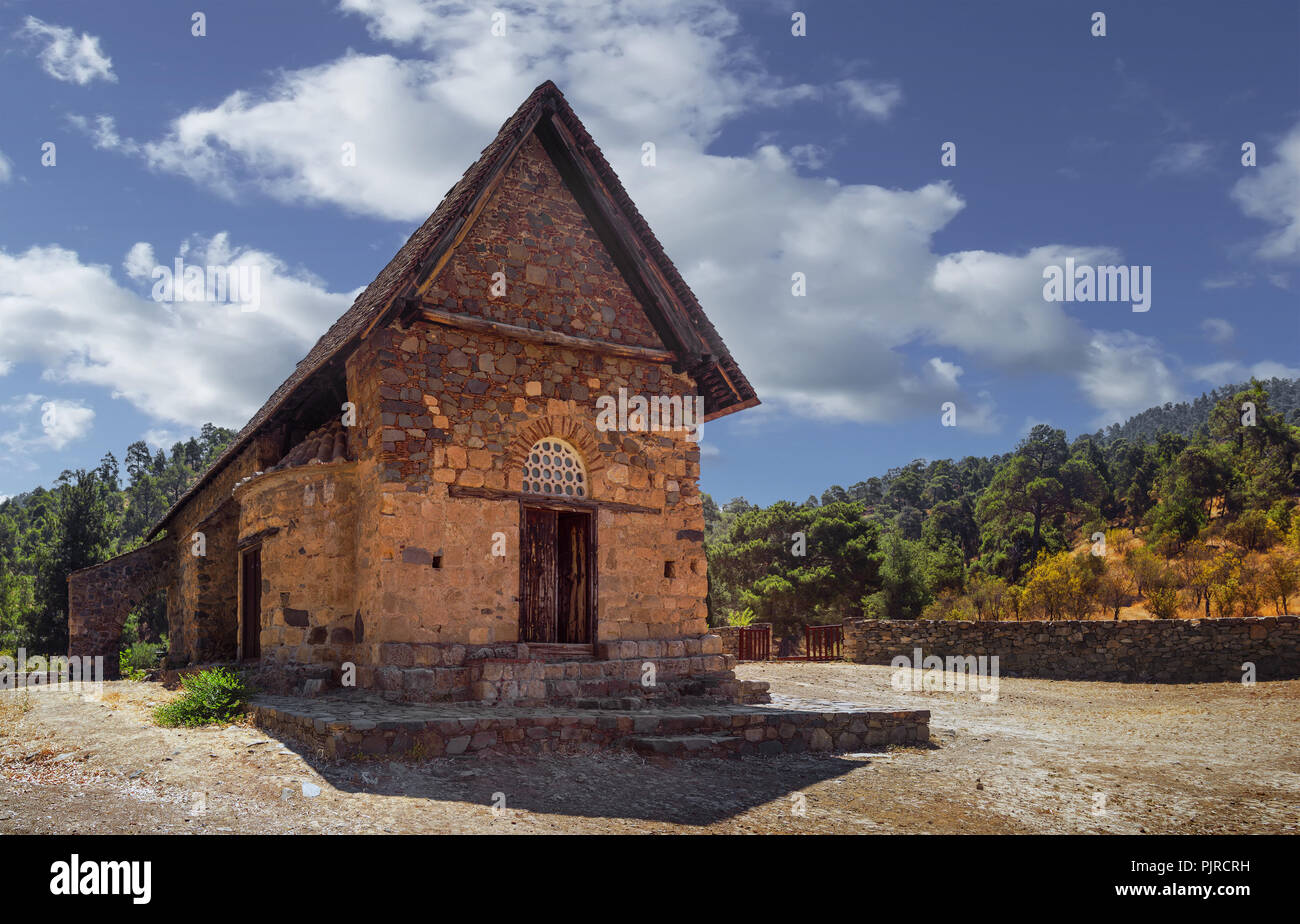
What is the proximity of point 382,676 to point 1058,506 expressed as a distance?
187 feet

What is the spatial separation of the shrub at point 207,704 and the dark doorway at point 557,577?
3.52m

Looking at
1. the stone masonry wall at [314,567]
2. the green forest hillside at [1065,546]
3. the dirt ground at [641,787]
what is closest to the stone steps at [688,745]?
the dirt ground at [641,787]

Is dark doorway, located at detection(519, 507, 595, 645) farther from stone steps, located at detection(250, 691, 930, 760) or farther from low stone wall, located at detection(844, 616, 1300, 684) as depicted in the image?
low stone wall, located at detection(844, 616, 1300, 684)

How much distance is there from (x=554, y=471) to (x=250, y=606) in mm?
6179

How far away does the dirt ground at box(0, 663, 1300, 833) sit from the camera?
21.2 feet

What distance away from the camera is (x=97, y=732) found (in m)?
9.88

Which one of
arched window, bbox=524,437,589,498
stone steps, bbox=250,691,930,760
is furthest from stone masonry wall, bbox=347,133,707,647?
stone steps, bbox=250,691,930,760

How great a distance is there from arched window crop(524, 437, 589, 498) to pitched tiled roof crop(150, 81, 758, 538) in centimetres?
264

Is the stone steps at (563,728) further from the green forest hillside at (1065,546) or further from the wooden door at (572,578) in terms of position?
the green forest hillside at (1065,546)

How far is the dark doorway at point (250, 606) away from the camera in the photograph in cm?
1440

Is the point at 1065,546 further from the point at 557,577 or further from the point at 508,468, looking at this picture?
the point at 508,468

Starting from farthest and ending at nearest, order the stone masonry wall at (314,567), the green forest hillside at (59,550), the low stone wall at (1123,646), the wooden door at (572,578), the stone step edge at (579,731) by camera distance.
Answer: the green forest hillside at (59,550) → the low stone wall at (1123,646) → the wooden door at (572,578) → the stone masonry wall at (314,567) → the stone step edge at (579,731)

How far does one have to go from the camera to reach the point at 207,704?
10.5 m
